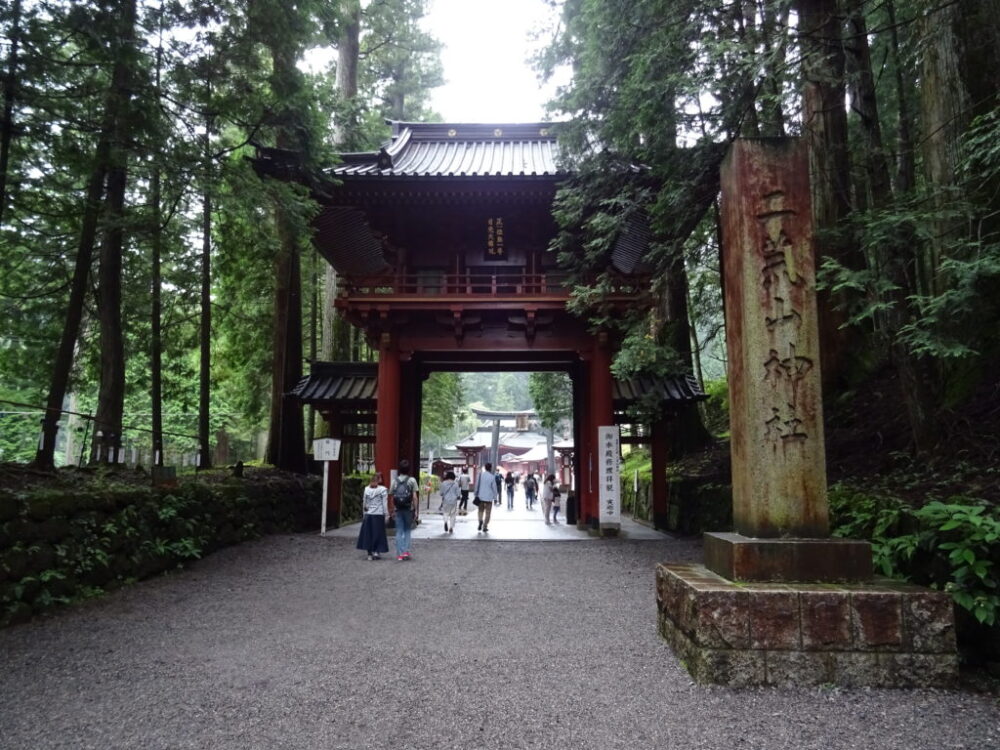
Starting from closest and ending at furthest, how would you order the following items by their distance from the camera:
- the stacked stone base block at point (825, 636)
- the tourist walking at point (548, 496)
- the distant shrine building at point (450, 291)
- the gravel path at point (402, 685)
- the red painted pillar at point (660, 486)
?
the gravel path at point (402, 685), the stacked stone base block at point (825, 636), the distant shrine building at point (450, 291), the red painted pillar at point (660, 486), the tourist walking at point (548, 496)

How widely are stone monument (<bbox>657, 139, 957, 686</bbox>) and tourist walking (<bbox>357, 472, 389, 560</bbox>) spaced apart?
5.21m


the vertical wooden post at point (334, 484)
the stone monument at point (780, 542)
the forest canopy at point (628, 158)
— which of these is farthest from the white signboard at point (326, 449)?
the stone monument at point (780, 542)

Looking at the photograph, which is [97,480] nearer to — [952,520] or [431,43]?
[952,520]

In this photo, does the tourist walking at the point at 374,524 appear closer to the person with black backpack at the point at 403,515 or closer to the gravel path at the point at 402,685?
the person with black backpack at the point at 403,515

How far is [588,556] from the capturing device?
30.1 feet

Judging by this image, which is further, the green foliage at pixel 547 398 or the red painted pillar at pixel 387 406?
the green foliage at pixel 547 398

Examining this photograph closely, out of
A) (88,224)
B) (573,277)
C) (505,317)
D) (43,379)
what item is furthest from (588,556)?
(43,379)

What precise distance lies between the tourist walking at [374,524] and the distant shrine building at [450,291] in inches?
104

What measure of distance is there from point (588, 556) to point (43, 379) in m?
10.0

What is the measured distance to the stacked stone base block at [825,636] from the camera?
351cm

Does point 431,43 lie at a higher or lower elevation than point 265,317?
higher

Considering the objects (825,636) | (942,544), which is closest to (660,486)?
(942,544)

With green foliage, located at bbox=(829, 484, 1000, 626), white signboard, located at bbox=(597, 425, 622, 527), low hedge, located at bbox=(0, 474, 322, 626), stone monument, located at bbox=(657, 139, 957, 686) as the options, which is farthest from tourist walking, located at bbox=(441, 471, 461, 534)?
green foliage, located at bbox=(829, 484, 1000, 626)

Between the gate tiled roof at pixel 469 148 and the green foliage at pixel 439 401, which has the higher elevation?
the gate tiled roof at pixel 469 148
